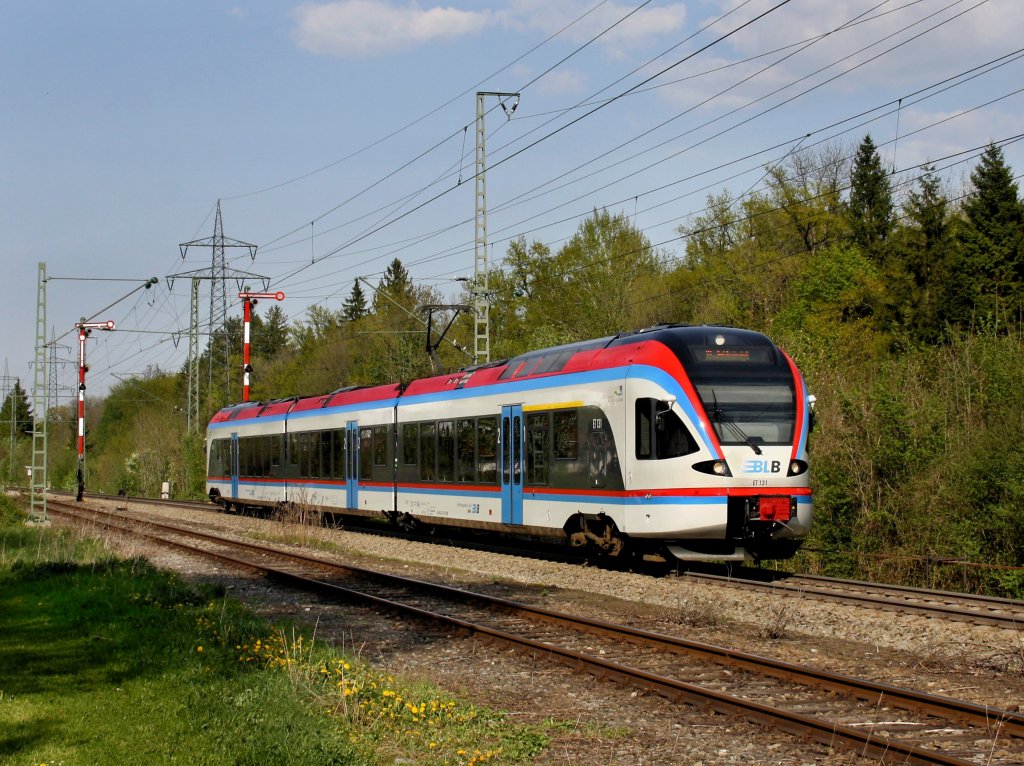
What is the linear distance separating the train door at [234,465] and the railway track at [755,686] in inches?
859

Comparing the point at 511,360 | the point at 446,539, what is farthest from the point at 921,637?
the point at 446,539

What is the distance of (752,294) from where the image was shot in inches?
1908

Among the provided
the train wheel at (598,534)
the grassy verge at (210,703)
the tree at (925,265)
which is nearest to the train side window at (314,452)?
the train wheel at (598,534)

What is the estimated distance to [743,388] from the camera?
15.3m

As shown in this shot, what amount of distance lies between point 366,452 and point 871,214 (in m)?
34.1

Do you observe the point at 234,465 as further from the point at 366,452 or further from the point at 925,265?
the point at 925,265

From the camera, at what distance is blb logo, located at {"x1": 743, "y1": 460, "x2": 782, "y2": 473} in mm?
14883

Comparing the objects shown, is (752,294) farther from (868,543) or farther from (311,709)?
(311,709)

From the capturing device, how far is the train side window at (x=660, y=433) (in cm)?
1500

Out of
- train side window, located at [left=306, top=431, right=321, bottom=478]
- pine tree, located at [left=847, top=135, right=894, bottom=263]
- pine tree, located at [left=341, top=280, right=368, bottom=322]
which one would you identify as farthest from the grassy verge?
pine tree, located at [left=341, top=280, right=368, bottom=322]

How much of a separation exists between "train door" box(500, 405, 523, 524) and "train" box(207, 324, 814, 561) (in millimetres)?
35

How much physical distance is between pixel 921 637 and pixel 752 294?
3841cm

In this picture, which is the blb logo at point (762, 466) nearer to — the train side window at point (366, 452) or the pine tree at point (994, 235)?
the train side window at point (366, 452)

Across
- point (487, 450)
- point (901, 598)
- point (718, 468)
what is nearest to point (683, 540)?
point (718, 468)
